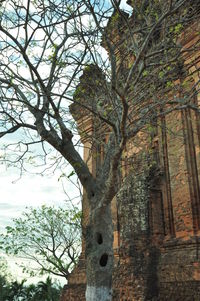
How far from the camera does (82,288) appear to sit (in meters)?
11.7

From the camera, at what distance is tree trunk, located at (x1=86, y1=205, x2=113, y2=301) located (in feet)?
19.1

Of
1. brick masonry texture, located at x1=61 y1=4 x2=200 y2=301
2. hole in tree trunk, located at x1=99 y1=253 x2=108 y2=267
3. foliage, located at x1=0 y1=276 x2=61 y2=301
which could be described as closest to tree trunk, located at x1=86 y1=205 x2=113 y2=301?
hole in tree trunk, located at x1=99 y1=253 x2=108 y2=267

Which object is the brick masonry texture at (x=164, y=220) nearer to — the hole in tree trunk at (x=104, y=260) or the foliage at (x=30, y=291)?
the hole in tree trunk at (x=104, y=260)

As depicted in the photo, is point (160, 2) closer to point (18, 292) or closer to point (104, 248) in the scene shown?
point (104, 248)

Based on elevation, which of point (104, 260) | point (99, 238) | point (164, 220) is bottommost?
point (104, 260)

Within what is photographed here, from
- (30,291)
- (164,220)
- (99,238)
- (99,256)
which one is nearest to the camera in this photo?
(99,256)

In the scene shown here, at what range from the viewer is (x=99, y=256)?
19.9ft

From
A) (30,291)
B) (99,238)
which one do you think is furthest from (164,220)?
(30,291)

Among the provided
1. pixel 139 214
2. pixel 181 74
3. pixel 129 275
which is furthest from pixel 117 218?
pixel 181 74

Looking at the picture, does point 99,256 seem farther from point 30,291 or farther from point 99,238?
point 30,291

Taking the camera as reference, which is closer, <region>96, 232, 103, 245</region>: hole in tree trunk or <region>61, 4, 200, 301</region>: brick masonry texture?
<region>96, 232, 103, 245</region>: hole in tree trunk

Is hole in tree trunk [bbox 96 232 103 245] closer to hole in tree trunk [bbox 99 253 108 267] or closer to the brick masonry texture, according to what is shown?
hole in tree trunk [bbox 99 253 108 267]

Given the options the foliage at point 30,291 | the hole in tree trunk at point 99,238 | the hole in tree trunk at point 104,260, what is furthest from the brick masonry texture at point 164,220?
the foliage at point 30,291

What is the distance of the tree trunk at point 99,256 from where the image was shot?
19.1ft
